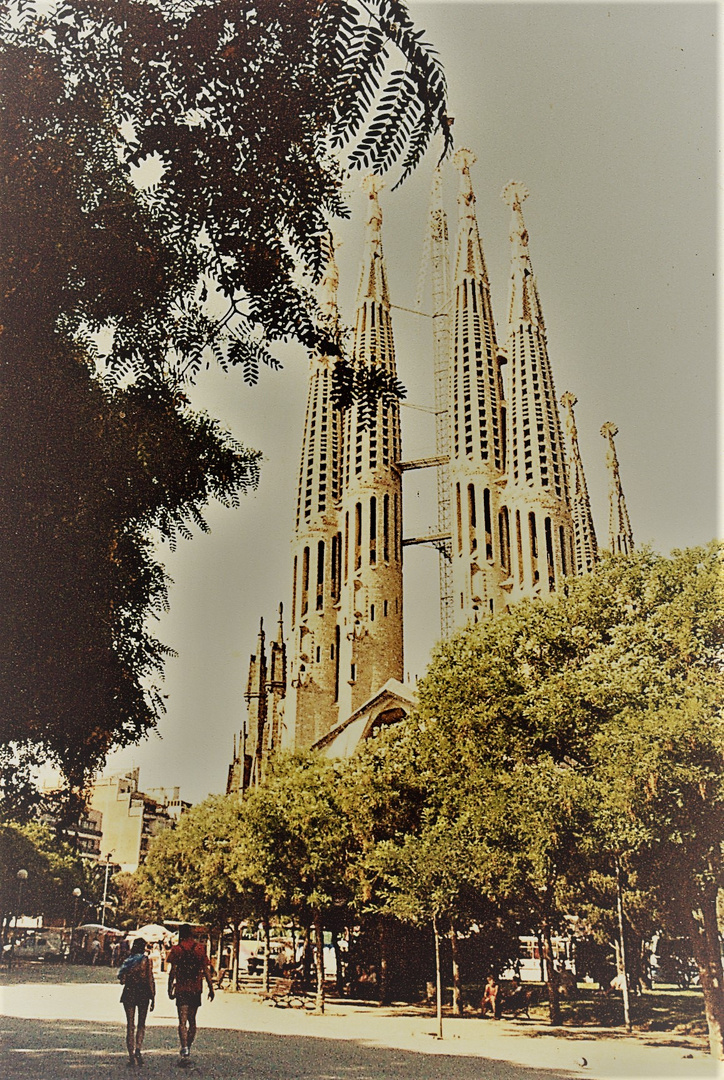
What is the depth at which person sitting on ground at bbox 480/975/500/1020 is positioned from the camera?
6.70 m

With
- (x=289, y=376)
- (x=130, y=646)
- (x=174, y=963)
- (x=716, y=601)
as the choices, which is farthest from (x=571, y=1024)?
(x=289, y=376)

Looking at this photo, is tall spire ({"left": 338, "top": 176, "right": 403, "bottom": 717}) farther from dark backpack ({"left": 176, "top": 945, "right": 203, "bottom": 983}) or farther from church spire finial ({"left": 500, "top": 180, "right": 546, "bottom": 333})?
dark backpack ({"left": 176, "top": 945, "right": 203, "bottom": 983})

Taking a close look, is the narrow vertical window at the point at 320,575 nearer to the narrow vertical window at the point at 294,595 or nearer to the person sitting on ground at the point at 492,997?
the narrow vertical window at the point at 294,595

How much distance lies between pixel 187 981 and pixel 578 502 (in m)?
6.74

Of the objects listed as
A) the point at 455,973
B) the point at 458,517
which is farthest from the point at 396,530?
the point at 455,973

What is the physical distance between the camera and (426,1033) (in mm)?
6676

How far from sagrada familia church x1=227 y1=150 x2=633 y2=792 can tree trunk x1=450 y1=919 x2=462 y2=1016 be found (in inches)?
103

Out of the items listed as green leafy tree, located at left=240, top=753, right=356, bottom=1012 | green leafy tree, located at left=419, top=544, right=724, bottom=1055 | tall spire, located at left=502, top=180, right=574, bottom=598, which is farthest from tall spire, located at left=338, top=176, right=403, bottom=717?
green leafy tree, located at left=240, top=753, right=356, bottom=1012

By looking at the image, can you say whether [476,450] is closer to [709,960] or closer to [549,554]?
[549,554]

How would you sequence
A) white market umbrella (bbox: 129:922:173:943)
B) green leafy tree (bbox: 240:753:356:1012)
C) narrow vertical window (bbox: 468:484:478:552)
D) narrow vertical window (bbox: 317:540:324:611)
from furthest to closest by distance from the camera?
narrow vertical window (bbox: 317:540:324:611), narrow vertical window (bbox: 468:484:478:552), green leafy tree (bbox: 240:753:356:1012), white market umbrella (bbox: 129:922:173:943)

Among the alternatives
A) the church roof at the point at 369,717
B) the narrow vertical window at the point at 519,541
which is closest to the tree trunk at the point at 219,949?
the narrow vertical window at the point at 519,541

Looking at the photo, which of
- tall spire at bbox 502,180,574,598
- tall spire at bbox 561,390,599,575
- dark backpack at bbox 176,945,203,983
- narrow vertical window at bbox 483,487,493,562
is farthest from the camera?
narrow vertical window at bbox 483,487,493,562

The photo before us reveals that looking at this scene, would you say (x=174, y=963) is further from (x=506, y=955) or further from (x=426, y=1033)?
(x=506, y=955)

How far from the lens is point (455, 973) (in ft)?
25.1
